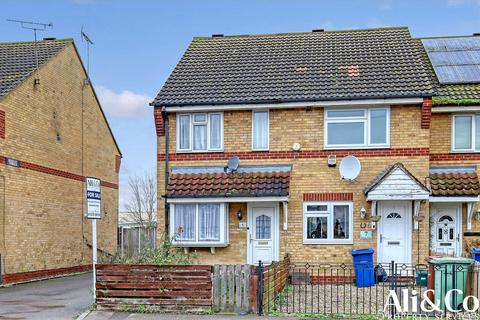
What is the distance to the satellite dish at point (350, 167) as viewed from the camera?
17.7 metres

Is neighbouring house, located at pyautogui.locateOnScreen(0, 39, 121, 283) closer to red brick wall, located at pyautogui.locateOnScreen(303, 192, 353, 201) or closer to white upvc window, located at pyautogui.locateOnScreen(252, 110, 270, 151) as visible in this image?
white upvc window, located at pyautogui.locateOnScreen(252, 110, 270, 151)

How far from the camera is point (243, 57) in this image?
21.3 meters

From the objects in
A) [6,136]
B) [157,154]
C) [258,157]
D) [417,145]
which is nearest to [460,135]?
[417,145]

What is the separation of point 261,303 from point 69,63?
15.7m

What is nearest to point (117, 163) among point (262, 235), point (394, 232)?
point (262, 235)

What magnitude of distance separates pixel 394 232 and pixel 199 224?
18.9 ft

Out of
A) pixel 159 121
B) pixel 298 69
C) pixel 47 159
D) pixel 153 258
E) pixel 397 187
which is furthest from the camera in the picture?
pixel 47 159

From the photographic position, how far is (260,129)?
18719 mm

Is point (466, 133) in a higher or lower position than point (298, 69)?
lower

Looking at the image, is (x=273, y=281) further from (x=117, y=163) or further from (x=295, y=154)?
(x=117, y=163)

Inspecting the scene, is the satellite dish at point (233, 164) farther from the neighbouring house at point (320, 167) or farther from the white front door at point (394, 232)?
the white front door at point (394, 232)

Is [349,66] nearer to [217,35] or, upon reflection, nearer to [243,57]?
[243,57]

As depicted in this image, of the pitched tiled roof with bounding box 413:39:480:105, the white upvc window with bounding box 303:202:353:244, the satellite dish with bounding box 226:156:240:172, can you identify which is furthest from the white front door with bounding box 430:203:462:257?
the satellite dish with bounding box 226:156:240:172

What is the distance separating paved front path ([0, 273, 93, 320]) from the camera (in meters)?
13.0
